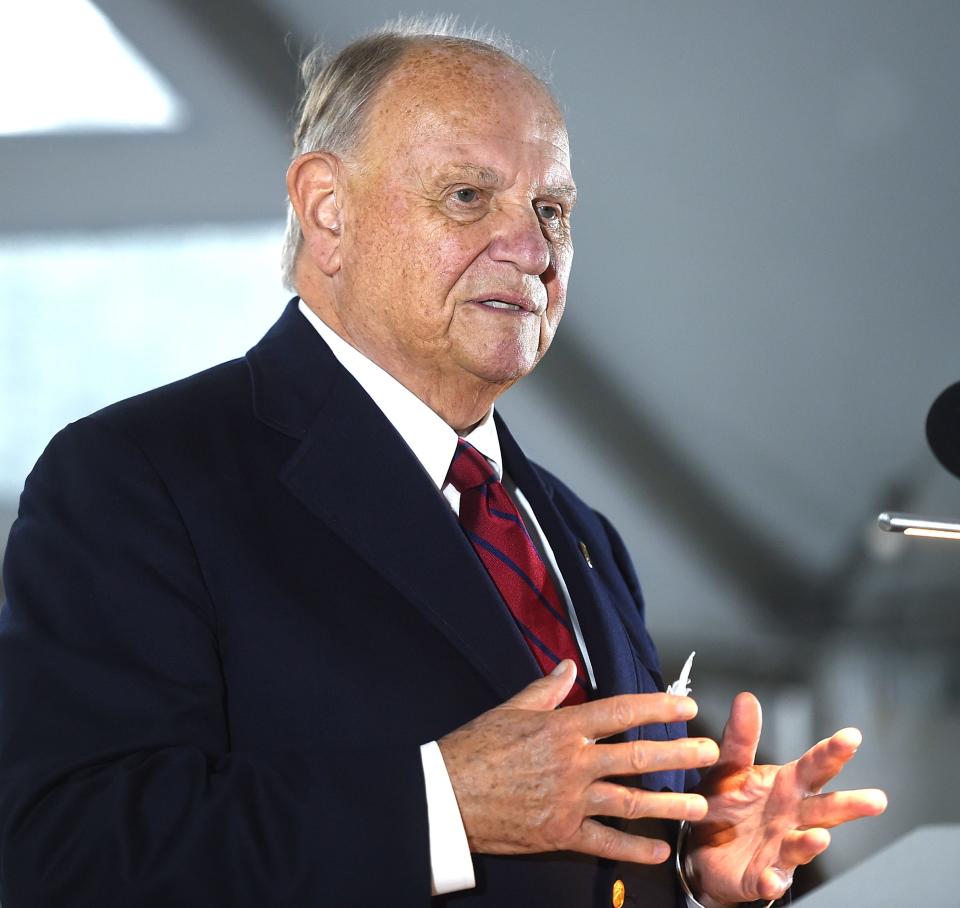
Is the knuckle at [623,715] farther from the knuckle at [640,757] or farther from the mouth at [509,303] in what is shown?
the mouth at [509,303]

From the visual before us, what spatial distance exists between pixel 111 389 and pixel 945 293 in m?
1.80

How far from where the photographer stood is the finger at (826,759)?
1233mm

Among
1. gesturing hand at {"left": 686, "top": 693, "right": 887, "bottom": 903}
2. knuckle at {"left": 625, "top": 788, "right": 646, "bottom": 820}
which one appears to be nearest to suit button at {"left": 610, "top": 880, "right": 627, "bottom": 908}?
gesturing hand at {"left": 686, "top": 693, "right": 887, "bottom": 903}

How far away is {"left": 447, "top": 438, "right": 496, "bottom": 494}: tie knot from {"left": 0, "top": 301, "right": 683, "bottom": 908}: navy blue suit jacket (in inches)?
4.3

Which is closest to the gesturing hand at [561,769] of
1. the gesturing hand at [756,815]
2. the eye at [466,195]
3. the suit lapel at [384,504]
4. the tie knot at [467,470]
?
the suit lapel at [384,504]

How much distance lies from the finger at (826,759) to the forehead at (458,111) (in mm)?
732

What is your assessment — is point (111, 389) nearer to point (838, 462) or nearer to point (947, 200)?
point (838, 462)

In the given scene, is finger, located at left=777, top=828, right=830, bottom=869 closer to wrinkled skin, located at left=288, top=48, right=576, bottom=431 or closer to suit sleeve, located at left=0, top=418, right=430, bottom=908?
suit sleeve, located at left=0, top=418, right=430, bottom=908

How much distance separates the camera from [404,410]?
1.45 m

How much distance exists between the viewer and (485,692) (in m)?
1.21

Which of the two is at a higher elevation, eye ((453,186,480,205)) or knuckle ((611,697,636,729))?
eye ((453,186,480,205))

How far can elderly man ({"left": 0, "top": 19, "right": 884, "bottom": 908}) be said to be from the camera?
104cm

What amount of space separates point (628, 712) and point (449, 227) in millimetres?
644

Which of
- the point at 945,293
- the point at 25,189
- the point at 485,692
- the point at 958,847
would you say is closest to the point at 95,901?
the point at 485,692
